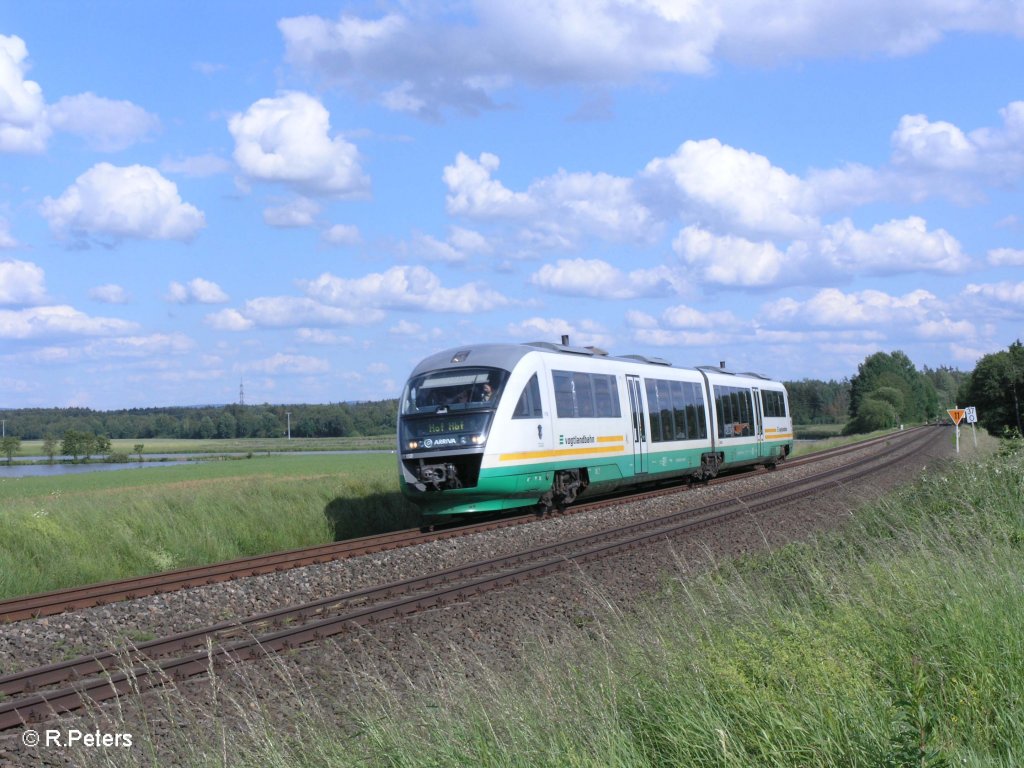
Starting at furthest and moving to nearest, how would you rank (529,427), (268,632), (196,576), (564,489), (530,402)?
1. (564,489)
2. (530,402)
3. (529,427)
4. (196,576)
5. (268,632)

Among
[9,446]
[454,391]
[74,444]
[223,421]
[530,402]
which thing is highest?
[223,421]

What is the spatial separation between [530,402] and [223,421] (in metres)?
148

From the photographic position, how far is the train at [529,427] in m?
16.5

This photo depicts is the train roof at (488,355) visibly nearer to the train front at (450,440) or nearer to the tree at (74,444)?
the train front at (450,440)

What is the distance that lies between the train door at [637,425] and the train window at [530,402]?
4.22 metres

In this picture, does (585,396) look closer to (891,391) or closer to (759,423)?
(759,423)

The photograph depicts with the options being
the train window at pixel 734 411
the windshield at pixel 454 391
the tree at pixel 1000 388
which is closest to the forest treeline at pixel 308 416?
the tree at pixel 1000 388

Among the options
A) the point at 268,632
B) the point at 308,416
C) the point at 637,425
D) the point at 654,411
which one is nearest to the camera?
the point at 268,632

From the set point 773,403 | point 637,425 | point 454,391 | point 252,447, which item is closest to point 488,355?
point 454,391

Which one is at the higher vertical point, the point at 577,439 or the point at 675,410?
the point at 675,410

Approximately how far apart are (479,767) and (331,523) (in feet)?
49.9

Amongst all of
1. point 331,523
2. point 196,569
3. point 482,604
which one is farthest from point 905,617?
point 331,523

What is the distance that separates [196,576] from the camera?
12.4 meters

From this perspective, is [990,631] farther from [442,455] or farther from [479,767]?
[442,455]
